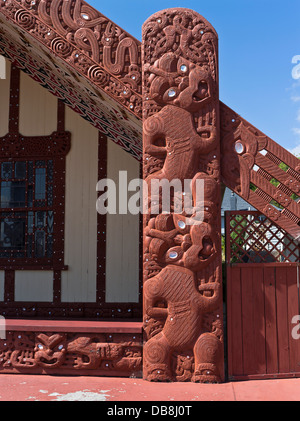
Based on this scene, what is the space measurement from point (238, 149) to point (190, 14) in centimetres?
139

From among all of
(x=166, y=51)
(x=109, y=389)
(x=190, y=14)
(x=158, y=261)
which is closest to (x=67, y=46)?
(x=166, y=51)

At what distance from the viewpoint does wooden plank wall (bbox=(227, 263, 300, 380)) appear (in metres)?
4.25

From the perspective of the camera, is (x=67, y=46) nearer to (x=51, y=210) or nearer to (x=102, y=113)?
(x=102, y=113)

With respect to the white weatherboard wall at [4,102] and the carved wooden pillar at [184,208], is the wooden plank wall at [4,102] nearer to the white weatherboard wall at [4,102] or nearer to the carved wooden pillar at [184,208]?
the white weatherboard wall at [4,102]

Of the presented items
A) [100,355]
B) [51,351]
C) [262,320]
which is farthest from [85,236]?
[262,320]

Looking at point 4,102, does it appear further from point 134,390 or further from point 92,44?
point 134,390

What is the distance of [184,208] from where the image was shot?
4.21 m

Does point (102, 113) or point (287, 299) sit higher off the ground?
point (102, 113)

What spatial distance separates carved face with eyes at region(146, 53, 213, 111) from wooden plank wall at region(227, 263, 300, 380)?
5.45 feet

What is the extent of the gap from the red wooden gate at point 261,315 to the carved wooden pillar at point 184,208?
232 mm

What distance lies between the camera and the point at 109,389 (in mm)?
3924

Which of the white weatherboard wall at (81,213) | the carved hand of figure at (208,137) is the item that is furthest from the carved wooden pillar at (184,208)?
the white weatherboard wall at (81,213)

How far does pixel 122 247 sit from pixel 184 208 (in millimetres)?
2021

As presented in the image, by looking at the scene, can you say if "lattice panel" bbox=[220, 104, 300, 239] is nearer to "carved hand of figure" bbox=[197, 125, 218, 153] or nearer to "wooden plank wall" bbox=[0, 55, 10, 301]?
"carved hand of figure" bbox=[197, 125, 218, 153]
